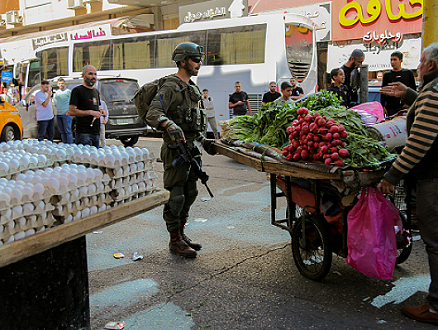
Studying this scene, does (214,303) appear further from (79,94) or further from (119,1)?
(119,1)

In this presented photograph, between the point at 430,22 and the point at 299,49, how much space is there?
9643 millimetres

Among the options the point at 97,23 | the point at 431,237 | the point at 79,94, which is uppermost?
the point at 97,23

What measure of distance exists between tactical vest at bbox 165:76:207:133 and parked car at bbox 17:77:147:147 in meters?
9.33

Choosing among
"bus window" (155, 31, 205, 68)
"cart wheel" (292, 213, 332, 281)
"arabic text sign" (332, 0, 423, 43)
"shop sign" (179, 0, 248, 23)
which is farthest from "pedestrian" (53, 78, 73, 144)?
"arabic text sign" (332, 0, 423, 43)

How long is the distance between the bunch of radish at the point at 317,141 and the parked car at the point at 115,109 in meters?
10.6

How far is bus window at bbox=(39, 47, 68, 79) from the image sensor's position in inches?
860

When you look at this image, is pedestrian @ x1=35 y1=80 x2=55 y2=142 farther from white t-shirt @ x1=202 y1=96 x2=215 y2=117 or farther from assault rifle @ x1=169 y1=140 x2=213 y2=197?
assault rifle @ x1=169 y1=140 x2=213 y2=197

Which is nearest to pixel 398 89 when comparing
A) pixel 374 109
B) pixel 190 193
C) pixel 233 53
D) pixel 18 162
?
pixel 374 109

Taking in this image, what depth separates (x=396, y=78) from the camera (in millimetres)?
7762

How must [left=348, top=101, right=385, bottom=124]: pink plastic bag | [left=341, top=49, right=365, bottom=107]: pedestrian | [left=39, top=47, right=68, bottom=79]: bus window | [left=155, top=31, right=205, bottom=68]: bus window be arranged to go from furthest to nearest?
1. [left=39, top=47, right=68, bottom=79]: bus window
2. [left=155, top=31, right=205, bottom=68]: bus window
3. [left=341, top=49, right=365, bottom=107]: pedestrian
4. [left=348, top=101, right=385, bottom=124]: pink plastic bag

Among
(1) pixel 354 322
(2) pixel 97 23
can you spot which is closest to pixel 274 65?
(1) pixel 354 322

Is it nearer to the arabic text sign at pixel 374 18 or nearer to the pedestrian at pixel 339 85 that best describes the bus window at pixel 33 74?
the arabic text sign at pixel 374 18

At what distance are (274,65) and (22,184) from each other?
45.5ft

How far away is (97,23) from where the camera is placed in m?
28.4
